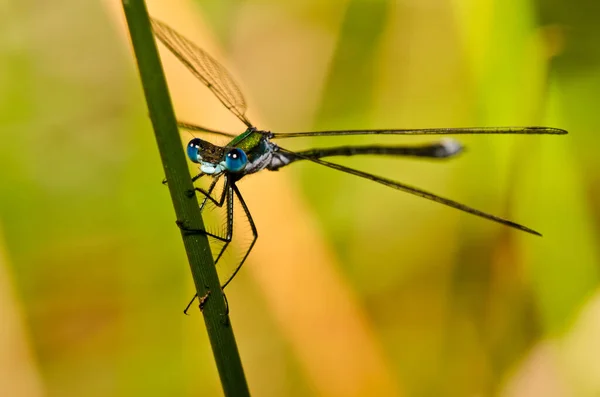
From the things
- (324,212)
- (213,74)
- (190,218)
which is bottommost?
(324,212)

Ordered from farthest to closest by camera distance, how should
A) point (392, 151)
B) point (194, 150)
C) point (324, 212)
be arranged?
point (324, 212) < point (392, 151) < point (194, 150)

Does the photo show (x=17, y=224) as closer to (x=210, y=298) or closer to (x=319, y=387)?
(x=319, y=387)

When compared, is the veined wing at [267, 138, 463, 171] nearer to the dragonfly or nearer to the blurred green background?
the dragonfly

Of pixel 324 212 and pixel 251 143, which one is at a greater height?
pixel 251 143

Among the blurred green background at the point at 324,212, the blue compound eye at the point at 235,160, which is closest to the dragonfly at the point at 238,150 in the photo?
the blue compound eye at the point at 235,160

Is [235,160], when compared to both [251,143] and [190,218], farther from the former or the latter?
[190,218]

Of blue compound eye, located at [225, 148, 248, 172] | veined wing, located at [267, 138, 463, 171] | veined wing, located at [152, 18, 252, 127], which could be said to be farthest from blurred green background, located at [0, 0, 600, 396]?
blue compound eye, located at [225, 148, 248, 172]

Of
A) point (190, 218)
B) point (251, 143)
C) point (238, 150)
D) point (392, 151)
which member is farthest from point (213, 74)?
point (190, 218)
